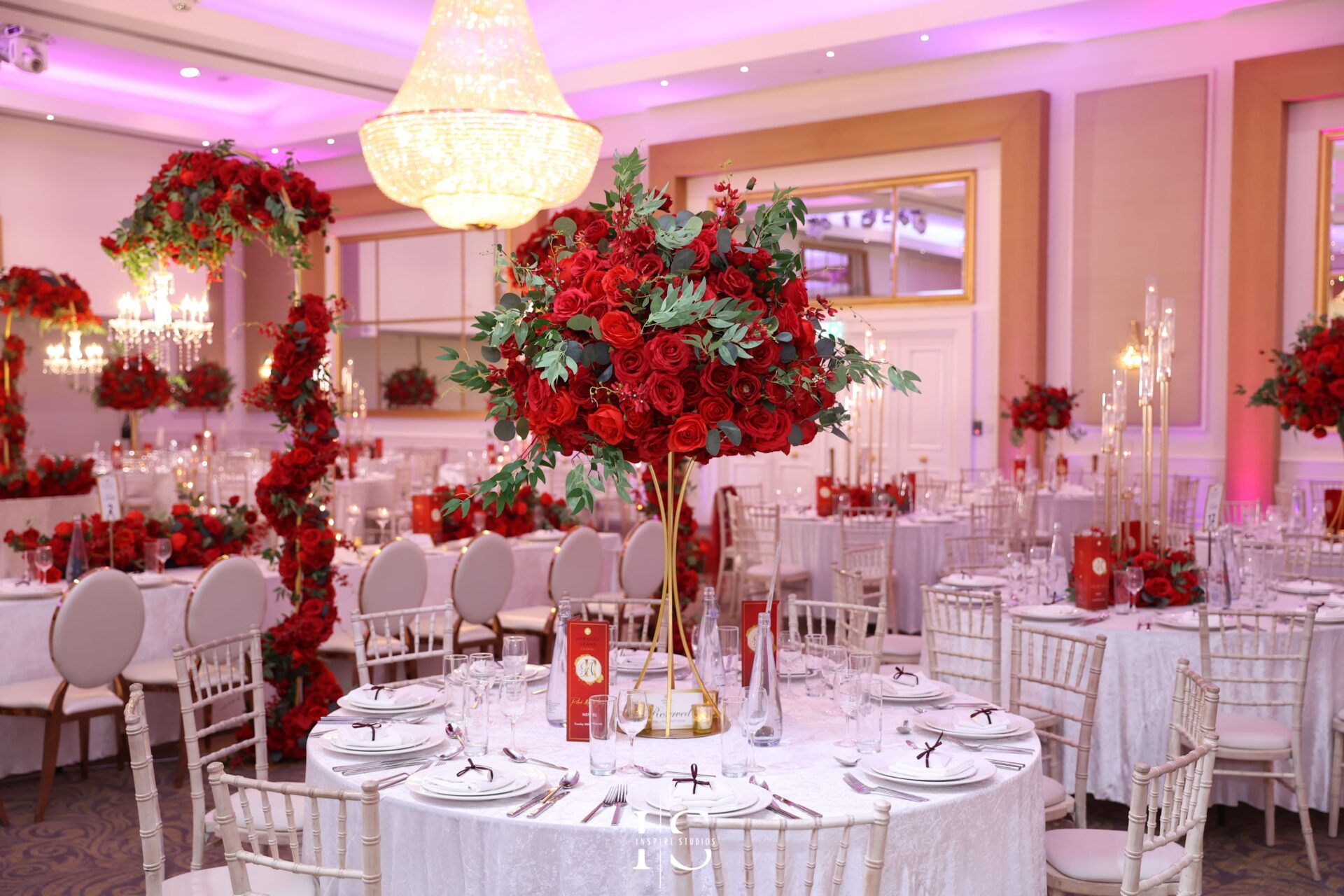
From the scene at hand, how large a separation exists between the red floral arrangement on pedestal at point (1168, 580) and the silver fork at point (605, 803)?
3152 mm

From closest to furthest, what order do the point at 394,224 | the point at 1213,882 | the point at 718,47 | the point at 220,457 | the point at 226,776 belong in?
the point at 226,776
the point at 1213,882
the point at 718,47
the point at 220,457
the point at 394,224

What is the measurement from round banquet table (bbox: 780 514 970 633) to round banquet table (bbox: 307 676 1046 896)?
5.11 metres

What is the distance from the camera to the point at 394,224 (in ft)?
51.4

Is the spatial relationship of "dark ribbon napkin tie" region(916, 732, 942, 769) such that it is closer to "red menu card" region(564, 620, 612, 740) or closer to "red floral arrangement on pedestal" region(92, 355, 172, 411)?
"red menu card" region(564, 620, 612, 740)

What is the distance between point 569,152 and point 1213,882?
533 centimetres

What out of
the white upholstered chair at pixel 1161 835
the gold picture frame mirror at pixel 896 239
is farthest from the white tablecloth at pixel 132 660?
the gold picture frame mirror at pixel 896 239

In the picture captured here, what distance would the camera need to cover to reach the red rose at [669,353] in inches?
100

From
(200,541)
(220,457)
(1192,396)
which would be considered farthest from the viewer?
(220,457)

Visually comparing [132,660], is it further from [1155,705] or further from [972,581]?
[1155,705]

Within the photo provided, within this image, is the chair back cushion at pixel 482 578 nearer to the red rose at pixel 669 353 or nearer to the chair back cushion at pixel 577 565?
the chair back cushion at pixel 577 565

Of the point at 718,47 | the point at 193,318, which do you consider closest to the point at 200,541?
the point at 193,318

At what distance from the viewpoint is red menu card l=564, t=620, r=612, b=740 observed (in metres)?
2.91

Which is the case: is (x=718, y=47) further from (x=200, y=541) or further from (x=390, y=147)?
(x=200, y=541)

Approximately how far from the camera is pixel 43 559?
5305 millimetres
